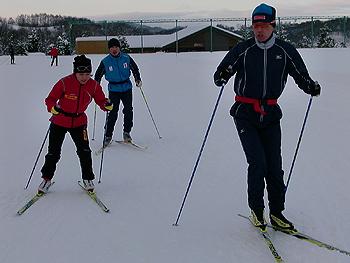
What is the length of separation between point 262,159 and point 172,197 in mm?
1428

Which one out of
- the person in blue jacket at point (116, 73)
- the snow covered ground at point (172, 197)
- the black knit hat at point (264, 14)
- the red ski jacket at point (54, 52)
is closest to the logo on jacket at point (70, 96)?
the snow covered ground at point (172, 197)

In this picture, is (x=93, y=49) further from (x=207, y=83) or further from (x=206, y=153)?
(x=206, y=153)

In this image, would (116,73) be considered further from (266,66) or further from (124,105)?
(266,66)

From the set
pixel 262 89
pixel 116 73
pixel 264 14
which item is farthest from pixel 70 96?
pixel 116 73

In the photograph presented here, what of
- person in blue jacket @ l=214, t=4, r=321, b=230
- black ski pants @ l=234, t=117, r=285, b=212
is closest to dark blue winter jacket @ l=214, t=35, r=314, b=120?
person in blue jacket @ l=214, t=4, r=321, b=230

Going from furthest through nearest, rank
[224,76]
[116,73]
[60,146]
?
1. [116,73]
2. [60,146]
3. [224,76]

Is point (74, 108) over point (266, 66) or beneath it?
beneath

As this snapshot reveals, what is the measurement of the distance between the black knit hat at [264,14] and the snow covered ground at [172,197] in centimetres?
171

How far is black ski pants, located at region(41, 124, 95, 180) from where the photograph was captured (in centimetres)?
425

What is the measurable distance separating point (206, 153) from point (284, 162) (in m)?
1.18

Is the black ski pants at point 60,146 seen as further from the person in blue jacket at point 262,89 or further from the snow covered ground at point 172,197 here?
the person in blue jacket at point 262,89

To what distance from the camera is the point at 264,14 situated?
303 centimetres

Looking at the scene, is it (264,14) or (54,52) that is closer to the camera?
(264,14)

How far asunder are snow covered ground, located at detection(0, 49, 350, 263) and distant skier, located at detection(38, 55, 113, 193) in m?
0.33
